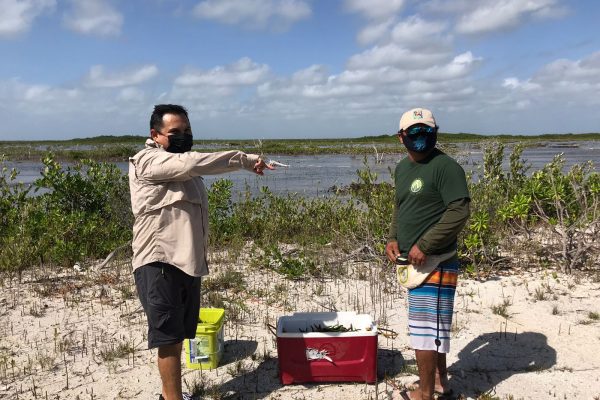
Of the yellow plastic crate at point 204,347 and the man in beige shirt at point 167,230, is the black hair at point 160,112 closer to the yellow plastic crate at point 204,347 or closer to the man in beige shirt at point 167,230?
the man in beige shirt at point 167,230

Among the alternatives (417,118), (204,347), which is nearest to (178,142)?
(417,118)

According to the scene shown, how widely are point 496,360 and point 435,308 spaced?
56.8 inches

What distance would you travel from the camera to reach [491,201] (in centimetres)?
785

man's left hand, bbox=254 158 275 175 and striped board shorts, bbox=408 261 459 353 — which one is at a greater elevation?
man's left hand, bbox=254 158 275 175

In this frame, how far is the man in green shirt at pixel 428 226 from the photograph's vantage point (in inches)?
A: 129

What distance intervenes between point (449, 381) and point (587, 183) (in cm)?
495

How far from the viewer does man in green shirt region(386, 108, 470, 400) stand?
10.7 feet

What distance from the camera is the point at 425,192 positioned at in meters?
3.36

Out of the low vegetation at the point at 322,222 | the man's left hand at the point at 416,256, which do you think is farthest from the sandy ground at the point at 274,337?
the man's left hand at the point at 416,256

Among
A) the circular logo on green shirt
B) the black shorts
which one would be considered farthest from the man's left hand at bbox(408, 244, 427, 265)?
the black shorts

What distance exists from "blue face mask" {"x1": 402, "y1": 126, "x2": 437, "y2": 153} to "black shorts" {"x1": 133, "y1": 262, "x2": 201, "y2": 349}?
5.62 ft

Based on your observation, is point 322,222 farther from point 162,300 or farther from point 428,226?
point 162,300

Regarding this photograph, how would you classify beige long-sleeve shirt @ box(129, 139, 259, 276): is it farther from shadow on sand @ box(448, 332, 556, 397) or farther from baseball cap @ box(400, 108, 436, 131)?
shadow on sand @ box(448, 332, 556, 397)

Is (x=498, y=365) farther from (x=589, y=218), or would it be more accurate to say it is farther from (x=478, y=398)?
(x=589, y=218)
